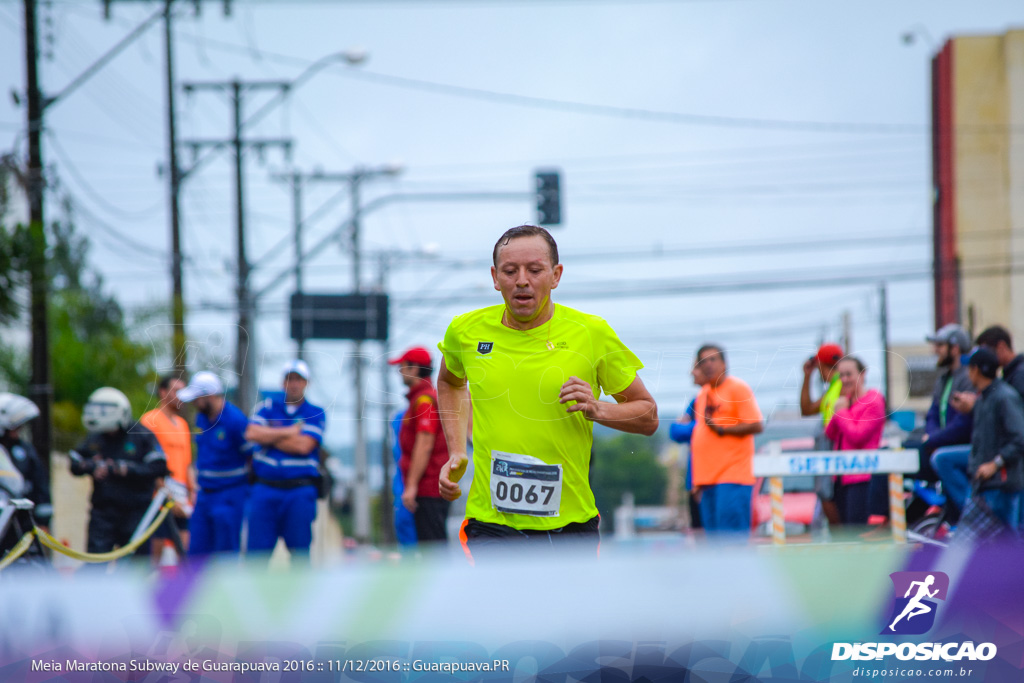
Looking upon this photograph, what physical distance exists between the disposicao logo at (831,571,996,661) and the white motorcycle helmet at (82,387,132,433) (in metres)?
6.40

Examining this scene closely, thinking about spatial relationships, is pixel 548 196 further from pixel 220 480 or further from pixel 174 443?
pixel 220 480

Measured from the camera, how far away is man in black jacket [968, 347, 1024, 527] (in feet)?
22.6

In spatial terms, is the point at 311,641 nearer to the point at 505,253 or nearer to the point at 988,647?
the point at 505,253

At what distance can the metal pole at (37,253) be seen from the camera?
44.0 feet

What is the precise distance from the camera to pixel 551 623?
3.10 meters

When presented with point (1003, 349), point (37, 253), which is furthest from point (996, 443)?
point (37, 253)

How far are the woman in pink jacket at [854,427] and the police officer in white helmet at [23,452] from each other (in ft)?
18.1

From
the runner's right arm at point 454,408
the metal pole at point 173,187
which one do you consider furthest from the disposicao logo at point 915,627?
the metal pole at point 173,187

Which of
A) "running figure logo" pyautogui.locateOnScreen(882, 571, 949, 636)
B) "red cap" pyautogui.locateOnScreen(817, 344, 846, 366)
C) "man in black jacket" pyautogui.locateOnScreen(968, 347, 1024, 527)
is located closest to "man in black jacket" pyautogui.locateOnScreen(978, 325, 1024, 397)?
"man in black jacket" pyautogui.locateOnScreen(968, 347, 1024, 527)

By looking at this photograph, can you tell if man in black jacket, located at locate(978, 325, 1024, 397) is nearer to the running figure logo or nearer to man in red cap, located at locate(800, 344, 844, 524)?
man in red cap, located at locate(800, 344, 844, 524)

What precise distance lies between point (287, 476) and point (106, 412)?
153 cm

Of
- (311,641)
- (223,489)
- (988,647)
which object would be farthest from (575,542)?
(223,489)

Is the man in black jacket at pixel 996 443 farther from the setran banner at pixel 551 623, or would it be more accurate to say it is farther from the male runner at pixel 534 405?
the male runner at pixel 534 405

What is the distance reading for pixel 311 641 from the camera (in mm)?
3219
